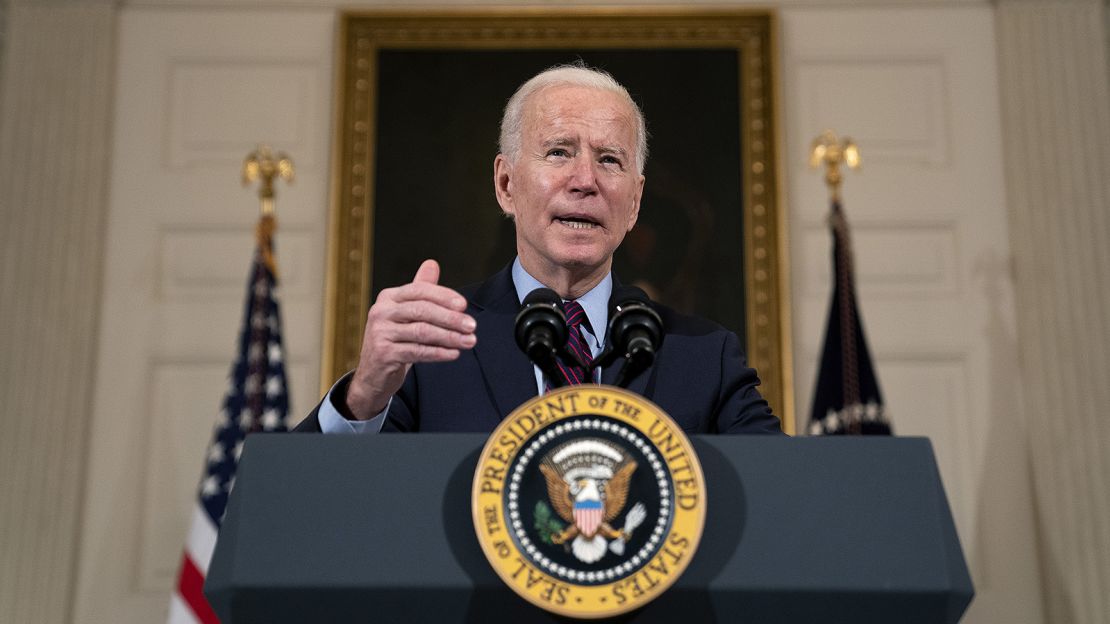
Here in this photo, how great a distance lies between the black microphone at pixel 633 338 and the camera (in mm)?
1592

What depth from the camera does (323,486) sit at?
4.81 ft

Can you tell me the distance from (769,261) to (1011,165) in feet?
4.30

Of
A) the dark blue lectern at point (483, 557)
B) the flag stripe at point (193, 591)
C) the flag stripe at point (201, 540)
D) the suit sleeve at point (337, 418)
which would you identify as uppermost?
the suit sleeve at point (337, 418)

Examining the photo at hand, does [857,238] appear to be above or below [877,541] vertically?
above

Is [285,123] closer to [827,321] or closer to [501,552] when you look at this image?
[827,321]

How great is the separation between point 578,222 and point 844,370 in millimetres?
3017

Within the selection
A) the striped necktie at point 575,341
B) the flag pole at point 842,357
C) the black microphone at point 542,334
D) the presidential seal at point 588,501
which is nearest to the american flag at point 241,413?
the flag pole at point 842,357

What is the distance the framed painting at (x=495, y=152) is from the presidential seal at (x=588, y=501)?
13.9ft

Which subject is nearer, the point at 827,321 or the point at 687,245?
the point at 827,321

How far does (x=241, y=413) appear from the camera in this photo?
5.04 meters

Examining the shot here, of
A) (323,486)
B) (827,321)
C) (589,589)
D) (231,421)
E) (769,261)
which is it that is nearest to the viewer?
(589,589)

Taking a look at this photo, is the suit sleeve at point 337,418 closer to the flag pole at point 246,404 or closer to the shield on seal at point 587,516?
the shield on seal at point 587,516

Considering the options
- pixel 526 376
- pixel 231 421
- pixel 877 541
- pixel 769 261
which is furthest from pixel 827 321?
pixel 877 541

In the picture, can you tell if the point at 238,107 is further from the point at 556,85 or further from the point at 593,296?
the point at 593,296
